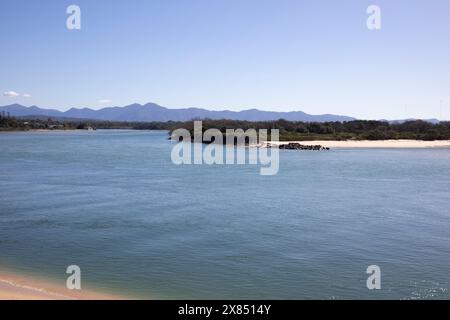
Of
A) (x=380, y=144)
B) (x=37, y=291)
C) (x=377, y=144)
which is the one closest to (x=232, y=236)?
(x=37, y=291)

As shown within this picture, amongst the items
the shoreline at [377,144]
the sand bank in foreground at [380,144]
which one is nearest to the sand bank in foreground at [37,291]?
the shoreline at [377,144]

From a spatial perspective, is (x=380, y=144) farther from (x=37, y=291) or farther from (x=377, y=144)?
(x=37, y=291)

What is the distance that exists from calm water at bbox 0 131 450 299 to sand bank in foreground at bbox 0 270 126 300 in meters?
0.52

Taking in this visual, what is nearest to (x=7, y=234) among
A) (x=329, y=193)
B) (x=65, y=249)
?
(x=65, y=249)

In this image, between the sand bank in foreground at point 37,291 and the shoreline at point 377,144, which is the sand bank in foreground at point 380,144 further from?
the sand bank in foreground at point 37,291

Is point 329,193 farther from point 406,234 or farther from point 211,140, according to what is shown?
point 211,140

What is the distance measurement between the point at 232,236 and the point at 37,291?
6493 millimetres

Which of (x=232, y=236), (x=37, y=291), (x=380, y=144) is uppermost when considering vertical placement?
(x=380, y=144)

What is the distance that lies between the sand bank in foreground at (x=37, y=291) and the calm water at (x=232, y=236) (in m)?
0.52

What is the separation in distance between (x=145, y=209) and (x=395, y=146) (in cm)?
5991

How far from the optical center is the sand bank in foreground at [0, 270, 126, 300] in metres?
9.62

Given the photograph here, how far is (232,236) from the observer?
15.1m

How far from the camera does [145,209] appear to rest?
19.5m

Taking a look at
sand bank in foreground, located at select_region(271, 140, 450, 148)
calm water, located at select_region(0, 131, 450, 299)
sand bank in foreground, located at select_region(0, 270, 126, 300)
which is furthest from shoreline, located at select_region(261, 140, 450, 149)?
sand bank in foreground, located at select_region(0, 270, 126, 300)
